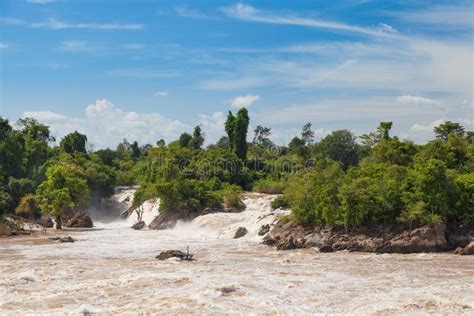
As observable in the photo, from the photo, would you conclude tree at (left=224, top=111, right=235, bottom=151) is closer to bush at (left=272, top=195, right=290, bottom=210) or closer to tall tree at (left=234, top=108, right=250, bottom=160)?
tall tree at (left=234, top=108, right=250, bottom=160)

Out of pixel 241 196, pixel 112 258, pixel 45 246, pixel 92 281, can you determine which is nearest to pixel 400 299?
pixel 92 281

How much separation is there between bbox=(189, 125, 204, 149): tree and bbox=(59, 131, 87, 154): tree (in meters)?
18.4

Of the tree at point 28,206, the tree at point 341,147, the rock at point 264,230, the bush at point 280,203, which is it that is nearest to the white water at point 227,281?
the rock at point 264,230

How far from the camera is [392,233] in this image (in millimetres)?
32688

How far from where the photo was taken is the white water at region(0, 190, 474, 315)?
18984 millimetres

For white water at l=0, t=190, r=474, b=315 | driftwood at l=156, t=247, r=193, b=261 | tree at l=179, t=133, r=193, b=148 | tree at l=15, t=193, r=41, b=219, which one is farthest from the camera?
tree at l=179, t=133, r=193, b=148

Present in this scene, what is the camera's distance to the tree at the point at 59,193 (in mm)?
46781

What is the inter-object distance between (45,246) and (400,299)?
962 inches

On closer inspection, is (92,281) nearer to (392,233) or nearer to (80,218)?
(392,233)

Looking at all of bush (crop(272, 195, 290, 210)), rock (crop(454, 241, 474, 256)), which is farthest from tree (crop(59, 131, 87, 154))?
rock (crop(454, 241, 474, 256))

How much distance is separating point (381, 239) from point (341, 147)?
49192 mm

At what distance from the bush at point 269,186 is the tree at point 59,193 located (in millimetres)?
20876

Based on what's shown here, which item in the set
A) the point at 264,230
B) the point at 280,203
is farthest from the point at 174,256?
the point at 280,203

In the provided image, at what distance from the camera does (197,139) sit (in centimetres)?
9331
